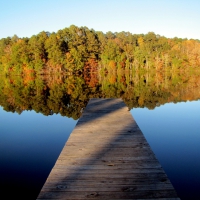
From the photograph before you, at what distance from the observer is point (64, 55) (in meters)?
47.8

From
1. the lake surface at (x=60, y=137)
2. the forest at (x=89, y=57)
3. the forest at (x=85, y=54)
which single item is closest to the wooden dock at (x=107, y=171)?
the lake surface at (x=60, y=137)

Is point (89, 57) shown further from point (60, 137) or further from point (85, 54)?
point (60, 137)

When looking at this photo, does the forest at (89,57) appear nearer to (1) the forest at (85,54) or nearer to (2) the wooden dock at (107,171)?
(1) the forest at (85,54)

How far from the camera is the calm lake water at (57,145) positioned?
14.9 feet

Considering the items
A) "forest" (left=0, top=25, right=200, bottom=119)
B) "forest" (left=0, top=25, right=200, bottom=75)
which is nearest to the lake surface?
"forest" (left=0, top=25, right=200, bottom=119)

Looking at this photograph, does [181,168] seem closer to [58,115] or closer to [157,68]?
[58,115]

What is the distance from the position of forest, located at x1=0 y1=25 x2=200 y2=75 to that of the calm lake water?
117ft

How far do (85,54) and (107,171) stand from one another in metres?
48.3

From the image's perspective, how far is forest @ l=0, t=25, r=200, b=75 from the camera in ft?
151

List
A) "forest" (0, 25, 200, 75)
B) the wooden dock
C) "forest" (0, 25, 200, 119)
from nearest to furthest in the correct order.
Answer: the wooden dock
"forest" (0, 25, 200, 119)
"forest" (0, 25, 200, 75)

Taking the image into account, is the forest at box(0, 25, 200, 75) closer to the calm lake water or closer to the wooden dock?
the calm lake water

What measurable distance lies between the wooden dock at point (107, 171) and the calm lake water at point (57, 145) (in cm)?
100

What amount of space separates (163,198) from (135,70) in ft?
167

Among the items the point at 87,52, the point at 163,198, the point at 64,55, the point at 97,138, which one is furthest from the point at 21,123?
the point at 87,52
